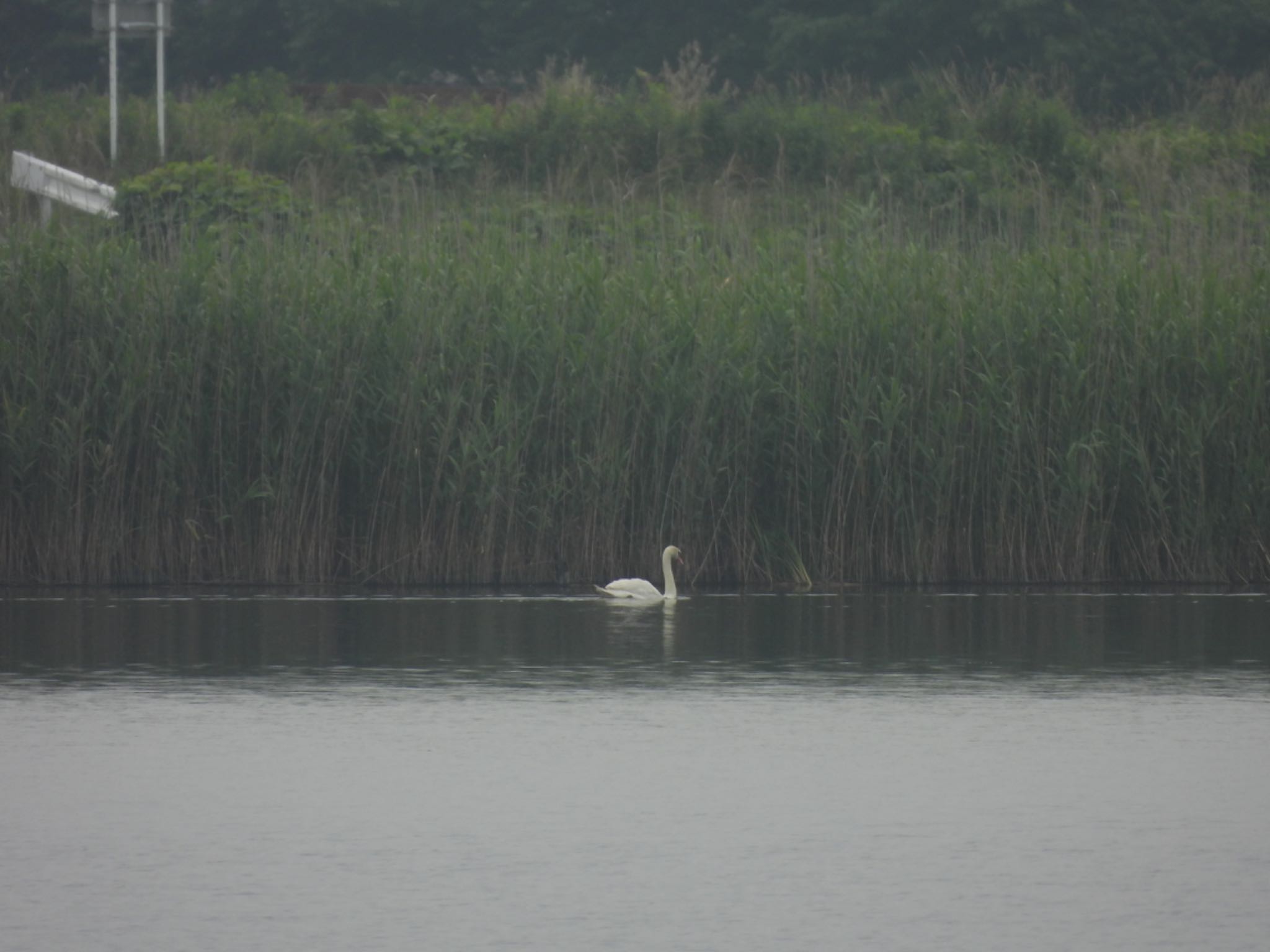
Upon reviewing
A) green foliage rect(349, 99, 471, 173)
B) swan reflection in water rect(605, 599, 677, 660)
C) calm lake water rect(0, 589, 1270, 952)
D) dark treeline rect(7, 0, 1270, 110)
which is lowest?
calm lake water rect(0, 589, 1270, 952)

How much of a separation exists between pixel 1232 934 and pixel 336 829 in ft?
8.72

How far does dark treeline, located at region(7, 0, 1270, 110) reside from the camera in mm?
32219

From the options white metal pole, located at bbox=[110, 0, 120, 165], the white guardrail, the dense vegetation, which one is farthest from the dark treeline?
the dense vegetation

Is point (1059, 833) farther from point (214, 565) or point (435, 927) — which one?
point (214, 565)

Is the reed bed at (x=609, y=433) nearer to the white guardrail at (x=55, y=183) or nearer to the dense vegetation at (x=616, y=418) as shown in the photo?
the dense vegetation at (x=616, y=418)

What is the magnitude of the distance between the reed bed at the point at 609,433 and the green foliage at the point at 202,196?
16.4ft

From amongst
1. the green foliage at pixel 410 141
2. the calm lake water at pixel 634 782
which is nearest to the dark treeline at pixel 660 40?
the green foliage at pixel 410 141

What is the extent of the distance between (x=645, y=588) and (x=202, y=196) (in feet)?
28.5

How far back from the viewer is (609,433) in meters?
12.5

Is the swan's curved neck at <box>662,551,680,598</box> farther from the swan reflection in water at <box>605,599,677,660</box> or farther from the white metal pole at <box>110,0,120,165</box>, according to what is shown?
the white metal pole at <box>110,0,120,165</box>

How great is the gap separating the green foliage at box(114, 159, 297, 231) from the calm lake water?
7743 millimetres

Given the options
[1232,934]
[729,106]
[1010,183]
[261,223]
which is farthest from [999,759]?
[729,106]

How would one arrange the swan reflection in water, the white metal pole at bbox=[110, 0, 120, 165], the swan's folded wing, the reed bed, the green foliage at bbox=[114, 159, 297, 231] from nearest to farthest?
1. the swan reflection in water
2. the swan's folded wing
3. the reed bed
4. the green foliage at bbox=[114, 159, 297, 231]
5. the white metal pole at bbox=[110, 0, 120, 165]

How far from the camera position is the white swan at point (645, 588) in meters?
11.4
